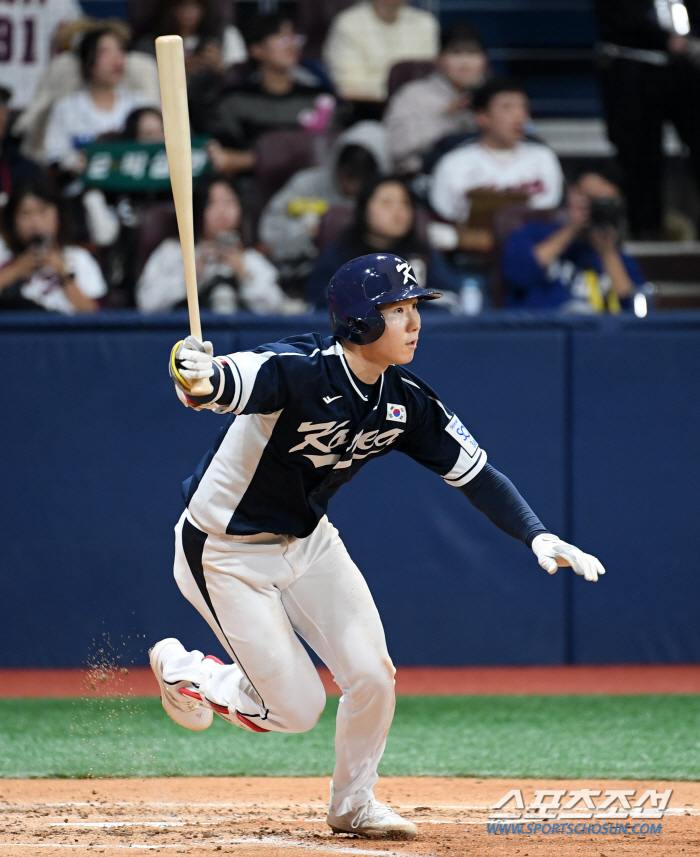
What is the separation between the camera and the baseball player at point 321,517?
11.8ft

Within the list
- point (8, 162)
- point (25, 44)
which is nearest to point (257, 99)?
point (25, 44)

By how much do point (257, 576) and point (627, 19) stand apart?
6593 mm

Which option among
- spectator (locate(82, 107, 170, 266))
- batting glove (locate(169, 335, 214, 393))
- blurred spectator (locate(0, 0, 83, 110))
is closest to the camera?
batting glove (locate(169, 335, 214, 393))

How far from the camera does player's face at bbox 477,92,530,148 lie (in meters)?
8.00

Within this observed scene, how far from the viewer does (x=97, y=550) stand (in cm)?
656

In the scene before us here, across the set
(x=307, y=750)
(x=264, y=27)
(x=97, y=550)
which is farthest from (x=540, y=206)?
(x=307, y=750)

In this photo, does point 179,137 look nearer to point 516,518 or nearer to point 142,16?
Result: point 516,518

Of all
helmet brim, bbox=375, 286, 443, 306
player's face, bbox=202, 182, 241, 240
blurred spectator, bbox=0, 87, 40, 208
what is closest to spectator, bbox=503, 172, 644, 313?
player's face, bbox=202, 182, 241, 240

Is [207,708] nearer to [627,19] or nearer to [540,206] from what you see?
[540,206]

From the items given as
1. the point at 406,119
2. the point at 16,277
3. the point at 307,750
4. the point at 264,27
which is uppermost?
the point at 264,27

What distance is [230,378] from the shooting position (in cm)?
333

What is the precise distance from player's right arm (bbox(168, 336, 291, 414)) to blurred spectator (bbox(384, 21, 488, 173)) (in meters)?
5.22

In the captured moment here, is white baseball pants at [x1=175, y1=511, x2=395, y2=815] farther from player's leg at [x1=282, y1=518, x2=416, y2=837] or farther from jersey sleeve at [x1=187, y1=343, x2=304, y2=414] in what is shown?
jersey sleeve at [x1=187, y1=343, x2=304, y2=414]

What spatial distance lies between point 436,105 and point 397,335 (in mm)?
5350
